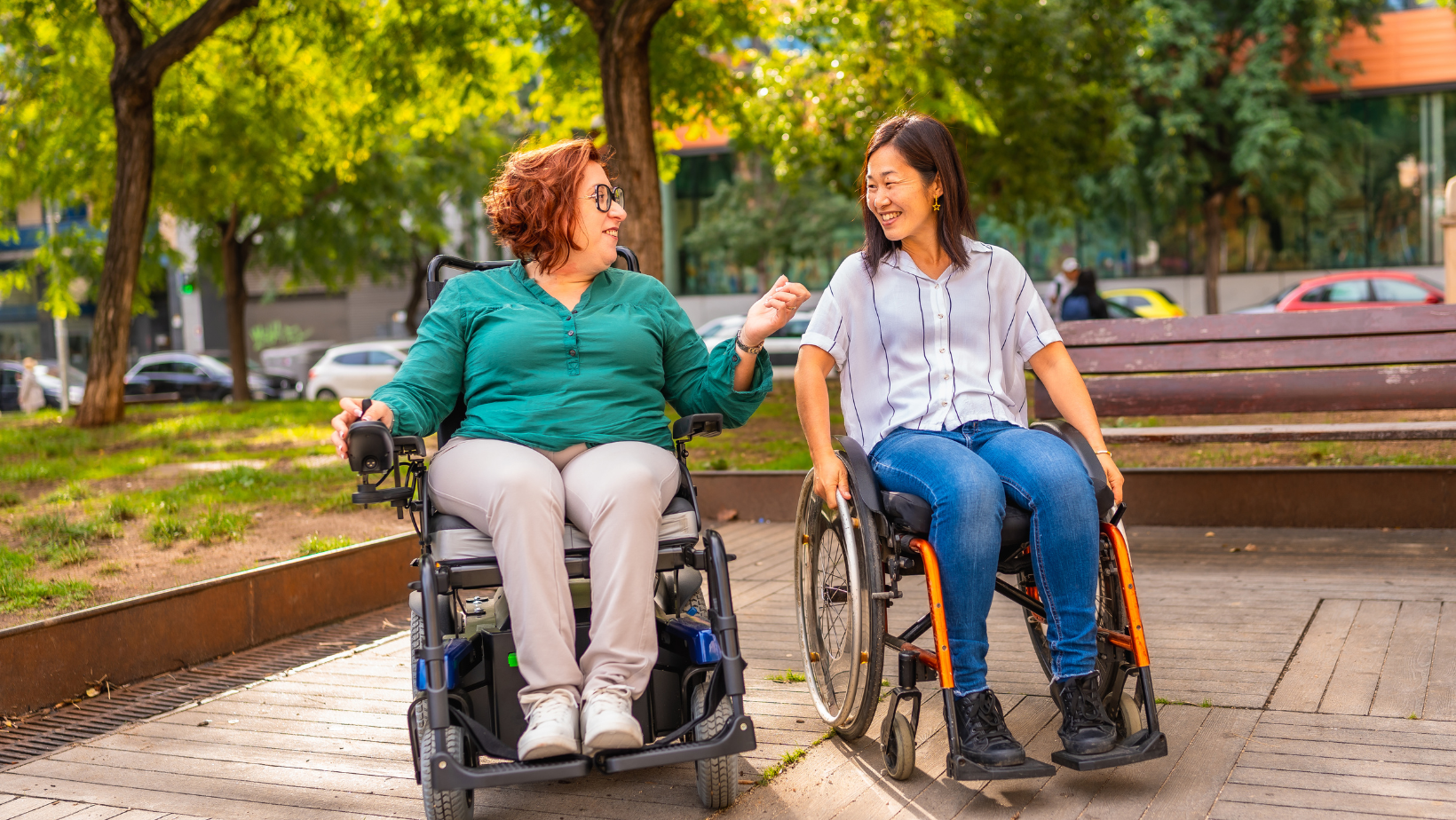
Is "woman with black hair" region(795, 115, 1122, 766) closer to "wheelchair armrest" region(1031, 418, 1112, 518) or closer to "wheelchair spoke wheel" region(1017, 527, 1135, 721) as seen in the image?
"wheelchair armrest" region(1031, 418, 1112, 518)

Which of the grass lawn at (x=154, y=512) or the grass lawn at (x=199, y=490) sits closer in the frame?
the grass lawn at (x=154, y=512)

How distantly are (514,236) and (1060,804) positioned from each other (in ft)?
6.72

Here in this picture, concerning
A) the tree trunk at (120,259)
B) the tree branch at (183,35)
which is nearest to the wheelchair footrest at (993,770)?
the tree branch at (183,35)

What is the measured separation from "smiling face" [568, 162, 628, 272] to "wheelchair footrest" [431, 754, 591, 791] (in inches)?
54.3

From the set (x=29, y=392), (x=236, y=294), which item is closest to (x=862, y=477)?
(x=236, y=294)

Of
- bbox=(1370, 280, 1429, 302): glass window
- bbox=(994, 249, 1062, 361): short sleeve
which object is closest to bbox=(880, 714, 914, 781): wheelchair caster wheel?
bbox=(994, 249, 1062, 361): short sleeve

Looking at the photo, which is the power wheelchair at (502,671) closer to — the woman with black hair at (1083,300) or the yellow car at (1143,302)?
the woman with black hair at (1083,300)

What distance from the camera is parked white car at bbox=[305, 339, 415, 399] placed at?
25.5m

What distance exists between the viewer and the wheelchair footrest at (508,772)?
9.06ft

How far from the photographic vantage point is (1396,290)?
70.8 ft

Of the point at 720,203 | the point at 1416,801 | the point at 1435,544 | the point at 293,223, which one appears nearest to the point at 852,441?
the point at 1416,801

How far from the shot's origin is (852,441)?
11.4 ft

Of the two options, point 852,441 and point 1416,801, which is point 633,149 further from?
point 1416,801

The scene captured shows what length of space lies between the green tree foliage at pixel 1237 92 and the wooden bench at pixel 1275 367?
2101 cm
